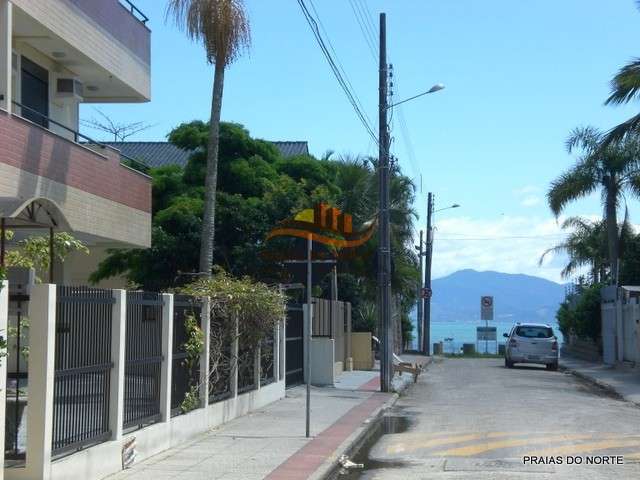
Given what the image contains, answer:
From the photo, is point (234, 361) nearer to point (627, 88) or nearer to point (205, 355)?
point (205, 355)

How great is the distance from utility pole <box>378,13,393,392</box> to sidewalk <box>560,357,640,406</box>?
5.61 metres

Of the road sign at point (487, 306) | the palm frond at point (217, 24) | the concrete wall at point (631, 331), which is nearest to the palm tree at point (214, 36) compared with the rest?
the palm frond at point (217, 24)

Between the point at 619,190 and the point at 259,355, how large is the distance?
2368 cm

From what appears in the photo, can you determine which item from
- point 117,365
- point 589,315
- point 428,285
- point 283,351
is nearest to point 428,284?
point 428,285

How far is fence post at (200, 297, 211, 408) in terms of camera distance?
47.4 feet

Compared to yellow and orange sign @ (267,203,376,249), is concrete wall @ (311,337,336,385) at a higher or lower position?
lower

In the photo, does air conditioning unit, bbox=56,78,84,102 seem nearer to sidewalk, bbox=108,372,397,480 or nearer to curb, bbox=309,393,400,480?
sidewalk, bbox=108,372,397,480

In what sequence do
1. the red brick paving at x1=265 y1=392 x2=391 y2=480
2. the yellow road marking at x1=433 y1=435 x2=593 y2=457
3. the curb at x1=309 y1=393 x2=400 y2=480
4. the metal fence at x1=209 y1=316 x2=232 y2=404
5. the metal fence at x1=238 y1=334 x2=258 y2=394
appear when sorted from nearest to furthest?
the red brick paving at x1=265 y1=392 x2=391 y2=480 → the curb at x1=309 y1=393 x2=400 y2=480 → the yellow road marking at x1=433 y1=435 x2=593 y2=457 → the metal fence at x1=209 y1=316 x2=232 y2=404 → the metal fence at x1=238 y1=334 x2=258 y2=394

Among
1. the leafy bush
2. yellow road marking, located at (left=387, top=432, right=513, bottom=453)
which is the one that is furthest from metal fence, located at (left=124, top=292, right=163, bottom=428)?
the leafy bush

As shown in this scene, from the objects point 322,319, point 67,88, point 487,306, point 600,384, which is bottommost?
point 600,384

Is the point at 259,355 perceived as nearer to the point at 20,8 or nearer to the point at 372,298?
the point at 20,8

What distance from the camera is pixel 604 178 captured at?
38000mm

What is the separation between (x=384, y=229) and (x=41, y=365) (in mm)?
15612

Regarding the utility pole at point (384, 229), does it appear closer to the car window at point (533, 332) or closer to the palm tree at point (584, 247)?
the car window at point (533, 332)
